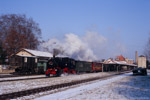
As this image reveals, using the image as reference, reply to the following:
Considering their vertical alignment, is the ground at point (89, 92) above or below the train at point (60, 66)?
below

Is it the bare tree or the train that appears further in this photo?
the bare tree

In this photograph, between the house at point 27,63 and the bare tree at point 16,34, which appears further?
the bare tree at point 16,34

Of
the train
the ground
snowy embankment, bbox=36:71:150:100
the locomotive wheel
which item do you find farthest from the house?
snowy embankment, bbox=36:71:150:100

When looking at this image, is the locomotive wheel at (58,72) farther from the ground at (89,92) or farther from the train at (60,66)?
the ground at (89,92)

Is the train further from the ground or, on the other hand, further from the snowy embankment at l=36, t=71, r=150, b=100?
the snowy embankment at l=36, t=71, r=150, b=100

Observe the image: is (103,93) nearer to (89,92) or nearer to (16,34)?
(89,92)

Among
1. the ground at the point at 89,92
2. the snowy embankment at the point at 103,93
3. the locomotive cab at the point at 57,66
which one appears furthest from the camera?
the locomotive cab at the point at 57,66

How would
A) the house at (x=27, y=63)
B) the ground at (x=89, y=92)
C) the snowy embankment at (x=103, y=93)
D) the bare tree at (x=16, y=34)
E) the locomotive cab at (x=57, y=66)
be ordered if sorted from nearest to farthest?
the snowy embankment at (x=103, y=93), the ground at (x=89, y=92), the locomotive cab at (x=57, y=66), the house at (x=27, y=63), the bare tree at (x=16, y=34)

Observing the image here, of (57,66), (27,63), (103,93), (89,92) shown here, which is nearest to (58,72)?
(57,66)

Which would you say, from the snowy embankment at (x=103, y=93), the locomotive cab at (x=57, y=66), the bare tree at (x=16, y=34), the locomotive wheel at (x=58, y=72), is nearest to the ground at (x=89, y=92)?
the snowy embankment at (x=103, y=93)

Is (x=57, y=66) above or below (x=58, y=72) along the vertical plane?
above

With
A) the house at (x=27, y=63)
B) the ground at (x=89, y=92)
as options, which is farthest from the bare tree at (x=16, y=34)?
the ground at (x=89, y=92)

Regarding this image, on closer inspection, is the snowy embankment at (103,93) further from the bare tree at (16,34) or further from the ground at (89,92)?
the bare tree at (16,34)

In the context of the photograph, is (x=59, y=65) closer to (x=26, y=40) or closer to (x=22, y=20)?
(x=26, y=40)
